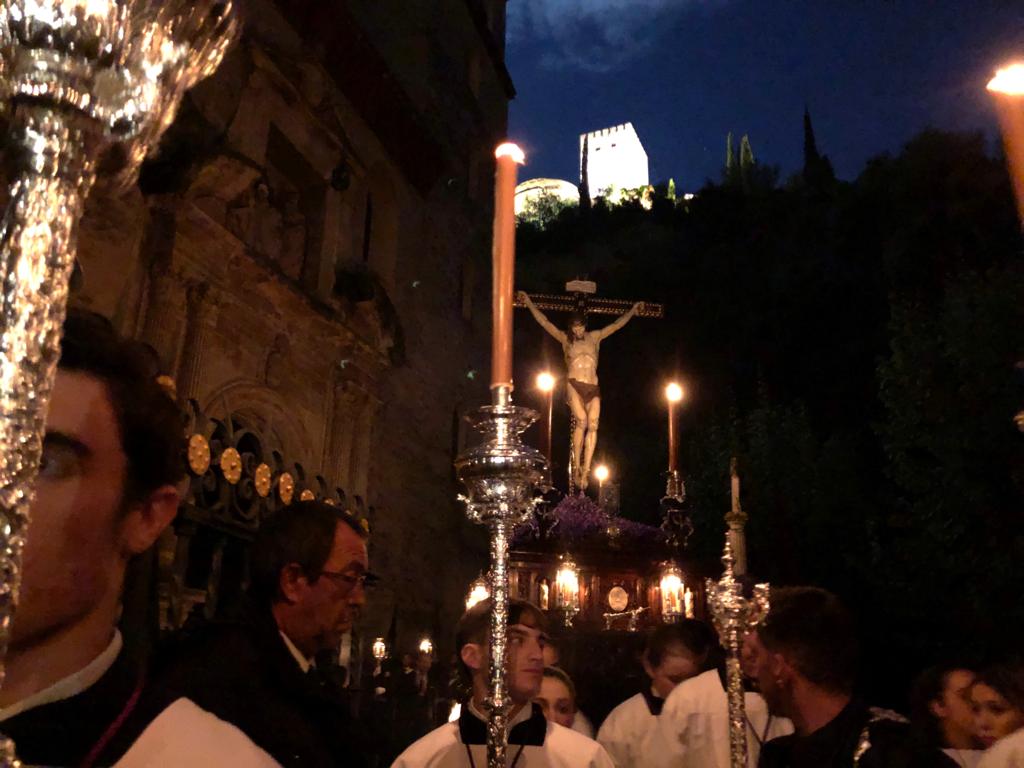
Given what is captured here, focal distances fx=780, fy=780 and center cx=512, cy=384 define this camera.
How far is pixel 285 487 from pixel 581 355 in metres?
4.91

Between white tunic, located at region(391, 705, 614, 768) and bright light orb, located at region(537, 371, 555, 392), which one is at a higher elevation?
bright light orb, located at region(537, 371, 555, 392)

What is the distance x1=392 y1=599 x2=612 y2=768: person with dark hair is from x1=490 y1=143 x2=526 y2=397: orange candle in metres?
1.29

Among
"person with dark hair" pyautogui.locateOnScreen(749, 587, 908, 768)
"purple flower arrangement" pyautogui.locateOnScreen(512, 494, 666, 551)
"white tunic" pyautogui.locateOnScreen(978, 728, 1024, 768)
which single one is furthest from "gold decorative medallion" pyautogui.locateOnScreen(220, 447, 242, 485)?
"white tunic" pyautogui.locateOnScreen(978, 728, 1024, 768)

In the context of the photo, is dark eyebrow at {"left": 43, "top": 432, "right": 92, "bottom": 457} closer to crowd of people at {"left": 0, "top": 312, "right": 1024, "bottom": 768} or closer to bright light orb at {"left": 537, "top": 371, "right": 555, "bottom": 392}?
crowd of people at {"left": 0, "top": 312, "right": 1024, "bottom": 768}

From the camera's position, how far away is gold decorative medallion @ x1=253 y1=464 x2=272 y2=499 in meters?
8.75

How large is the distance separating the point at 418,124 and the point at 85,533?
14297 millimetres

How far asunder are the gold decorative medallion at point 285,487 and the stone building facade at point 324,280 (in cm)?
28

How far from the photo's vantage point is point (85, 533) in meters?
1.09

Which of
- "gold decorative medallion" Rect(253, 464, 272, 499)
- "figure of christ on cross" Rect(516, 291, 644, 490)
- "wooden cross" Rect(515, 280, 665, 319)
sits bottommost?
"gold decorative medallion" Rect(253, 464, 272, 499)

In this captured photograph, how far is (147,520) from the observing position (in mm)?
1230

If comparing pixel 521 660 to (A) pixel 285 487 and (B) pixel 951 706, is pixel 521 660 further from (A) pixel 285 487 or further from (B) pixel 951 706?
(A) pixel 285 487

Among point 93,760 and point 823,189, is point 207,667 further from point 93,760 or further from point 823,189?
point 823,189

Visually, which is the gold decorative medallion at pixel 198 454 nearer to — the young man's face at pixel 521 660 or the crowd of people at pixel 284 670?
the crowd of people at pixel 284 670

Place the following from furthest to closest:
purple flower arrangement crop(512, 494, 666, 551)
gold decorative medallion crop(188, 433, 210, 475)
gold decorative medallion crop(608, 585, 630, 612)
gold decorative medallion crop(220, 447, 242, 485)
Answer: purple flower arrangement crop(512, 494, 666, 551)
gold decorative medallion crop(608, 585, 630, 612)
gold decorative medallion crop(220, 447, 242, 485)
gold decorative medallion crop(188, 433, 210, 475)
